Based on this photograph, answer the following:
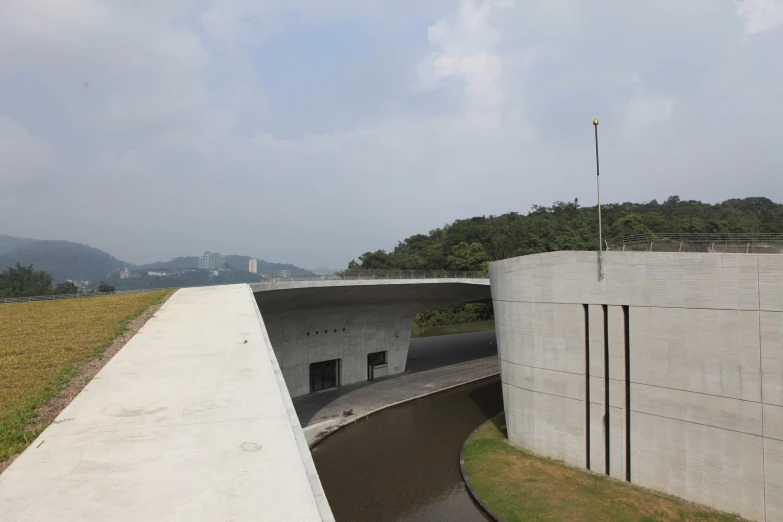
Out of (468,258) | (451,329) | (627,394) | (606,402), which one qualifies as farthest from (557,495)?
(468,258)

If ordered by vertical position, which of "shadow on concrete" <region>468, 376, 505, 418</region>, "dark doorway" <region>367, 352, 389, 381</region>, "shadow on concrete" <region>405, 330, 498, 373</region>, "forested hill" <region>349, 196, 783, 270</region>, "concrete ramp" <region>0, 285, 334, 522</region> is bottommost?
"shadow on concrete" <region>468, 376, 505, 418</region>

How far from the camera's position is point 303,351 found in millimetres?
31438

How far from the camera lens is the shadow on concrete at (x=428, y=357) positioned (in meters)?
28.8

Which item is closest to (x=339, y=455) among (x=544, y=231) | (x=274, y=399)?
(x=274, y=399)

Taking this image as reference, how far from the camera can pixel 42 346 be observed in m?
12.1

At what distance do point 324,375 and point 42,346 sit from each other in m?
→ 22.5

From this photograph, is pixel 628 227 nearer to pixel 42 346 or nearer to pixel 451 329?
pixel 451 329

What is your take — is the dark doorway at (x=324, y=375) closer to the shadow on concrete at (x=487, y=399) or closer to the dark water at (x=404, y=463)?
the dark water at (x=404, y=463)

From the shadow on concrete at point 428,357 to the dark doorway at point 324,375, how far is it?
2.19ft

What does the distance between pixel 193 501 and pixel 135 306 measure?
1650 cm

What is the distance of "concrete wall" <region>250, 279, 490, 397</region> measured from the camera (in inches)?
1097

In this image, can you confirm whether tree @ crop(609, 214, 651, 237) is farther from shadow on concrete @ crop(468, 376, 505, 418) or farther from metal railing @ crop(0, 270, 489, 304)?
shadow on concrete @ crop(468, 376, 505, 418)

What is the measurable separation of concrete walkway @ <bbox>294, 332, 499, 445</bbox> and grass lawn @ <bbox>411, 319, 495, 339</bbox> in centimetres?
1176

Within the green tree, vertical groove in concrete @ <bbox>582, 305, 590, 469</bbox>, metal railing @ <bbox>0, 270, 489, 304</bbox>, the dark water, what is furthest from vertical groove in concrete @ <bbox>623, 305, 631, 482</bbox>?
the green tree
